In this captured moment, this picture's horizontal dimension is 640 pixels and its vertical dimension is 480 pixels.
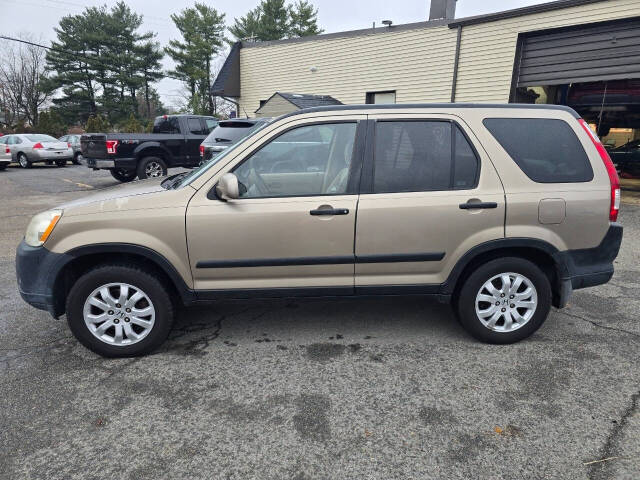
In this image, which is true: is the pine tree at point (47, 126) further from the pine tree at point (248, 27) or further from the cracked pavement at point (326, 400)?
the cracked pavement at point (326, 400)

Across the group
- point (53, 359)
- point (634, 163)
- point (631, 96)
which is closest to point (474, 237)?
point (53, 359)

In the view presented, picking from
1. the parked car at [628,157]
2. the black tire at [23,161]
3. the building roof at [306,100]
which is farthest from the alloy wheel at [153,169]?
the parked car at [628,157]

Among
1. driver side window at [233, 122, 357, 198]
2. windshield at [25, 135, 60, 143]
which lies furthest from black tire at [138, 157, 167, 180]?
windshield at [25, 135, 60, 143]

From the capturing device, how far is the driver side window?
10.0ft

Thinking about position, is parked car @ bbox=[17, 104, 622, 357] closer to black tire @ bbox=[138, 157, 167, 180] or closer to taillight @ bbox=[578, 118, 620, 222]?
taillight @ bbox=[578, 118, 620, 222]

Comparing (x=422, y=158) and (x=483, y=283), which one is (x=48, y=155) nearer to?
(x=422, y=158)

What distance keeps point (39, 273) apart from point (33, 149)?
1919cm

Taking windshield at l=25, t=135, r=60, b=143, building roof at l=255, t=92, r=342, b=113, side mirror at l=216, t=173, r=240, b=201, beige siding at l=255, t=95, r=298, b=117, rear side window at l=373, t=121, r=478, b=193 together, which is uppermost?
building roof at l=255, t=92, r=342, b=113

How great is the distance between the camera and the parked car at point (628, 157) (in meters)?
13.0

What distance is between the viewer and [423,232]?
3.05m

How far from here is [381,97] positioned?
46.4ft

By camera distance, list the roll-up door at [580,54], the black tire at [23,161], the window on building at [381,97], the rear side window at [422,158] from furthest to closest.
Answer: the black tire at [23,161], the window on building at [381,97], the roll-up door at [580,54], the rear side window at [422,158]

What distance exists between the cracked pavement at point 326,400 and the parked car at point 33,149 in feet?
58.8

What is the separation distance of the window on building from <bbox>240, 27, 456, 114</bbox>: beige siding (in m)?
0.21
